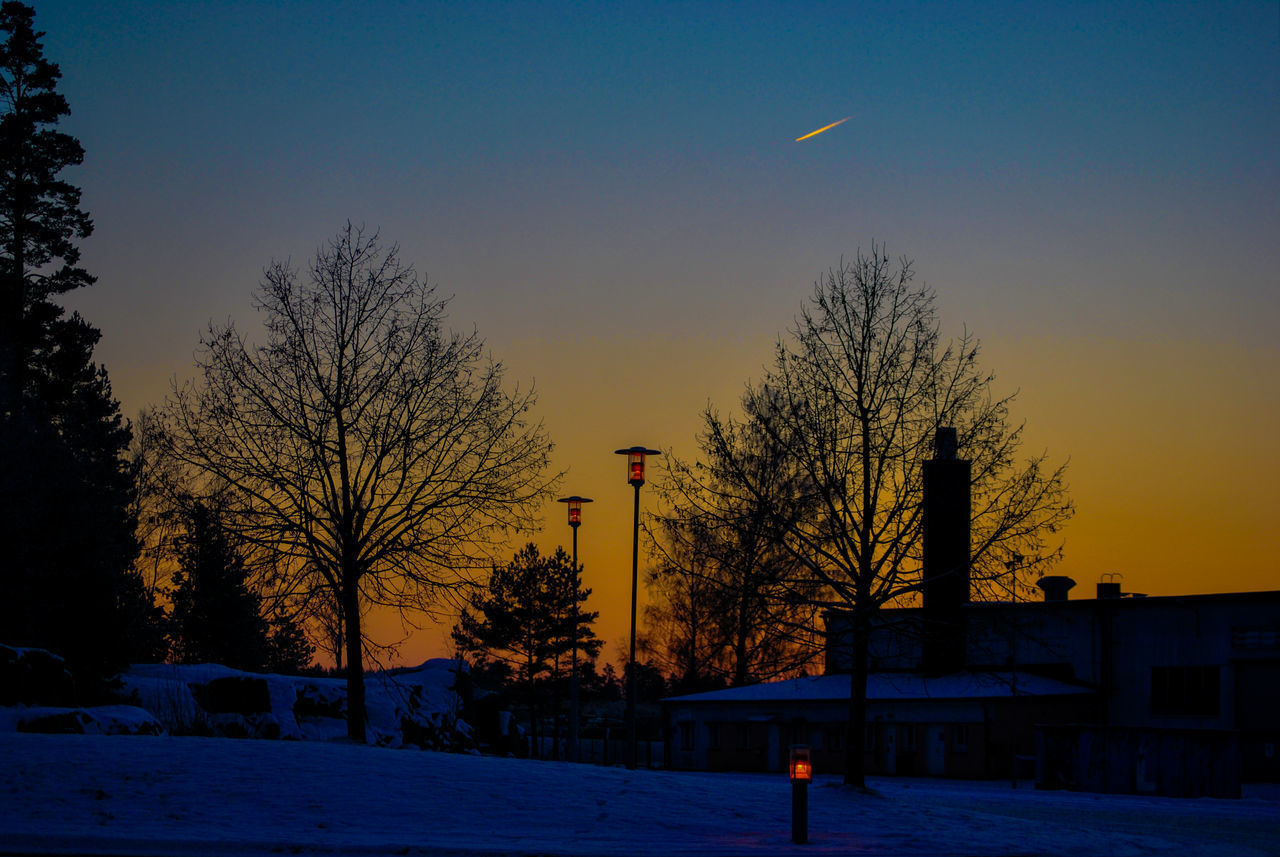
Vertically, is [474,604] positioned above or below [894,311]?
below

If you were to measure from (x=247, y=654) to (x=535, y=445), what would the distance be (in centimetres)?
3225

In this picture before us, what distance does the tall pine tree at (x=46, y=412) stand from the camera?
116 feet

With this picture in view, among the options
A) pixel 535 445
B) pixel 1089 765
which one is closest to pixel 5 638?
pixel 535 445

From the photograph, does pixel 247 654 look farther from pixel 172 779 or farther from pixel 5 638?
pixel 172 779

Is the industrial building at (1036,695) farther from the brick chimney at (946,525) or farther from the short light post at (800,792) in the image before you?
the short light post at (800,792)

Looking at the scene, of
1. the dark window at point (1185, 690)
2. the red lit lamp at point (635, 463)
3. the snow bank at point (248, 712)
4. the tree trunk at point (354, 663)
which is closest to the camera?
the snow bank at point (248, 712)

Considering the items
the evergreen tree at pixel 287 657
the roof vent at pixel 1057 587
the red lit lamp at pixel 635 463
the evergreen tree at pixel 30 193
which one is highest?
the evergreen tree at pixel 30 193

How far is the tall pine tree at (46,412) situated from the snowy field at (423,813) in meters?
21.9

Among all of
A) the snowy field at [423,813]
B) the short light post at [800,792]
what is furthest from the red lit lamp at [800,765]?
the snowy field at [423,813]

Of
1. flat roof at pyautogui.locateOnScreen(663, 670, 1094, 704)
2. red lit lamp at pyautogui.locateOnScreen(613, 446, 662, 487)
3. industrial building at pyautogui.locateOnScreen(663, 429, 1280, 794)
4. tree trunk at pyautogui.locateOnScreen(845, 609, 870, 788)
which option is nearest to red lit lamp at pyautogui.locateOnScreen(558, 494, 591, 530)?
red lit lamp at pyautogui.locateOnScreen(613, 446, 662, 487)

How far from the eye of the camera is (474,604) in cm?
2180

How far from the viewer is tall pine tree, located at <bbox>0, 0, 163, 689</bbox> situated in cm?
3538

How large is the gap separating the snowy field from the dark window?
1992cm

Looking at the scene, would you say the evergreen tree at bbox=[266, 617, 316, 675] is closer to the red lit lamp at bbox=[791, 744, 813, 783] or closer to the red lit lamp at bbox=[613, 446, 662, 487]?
the red lit lamp at bbox=[613, 446, 662, 487]
